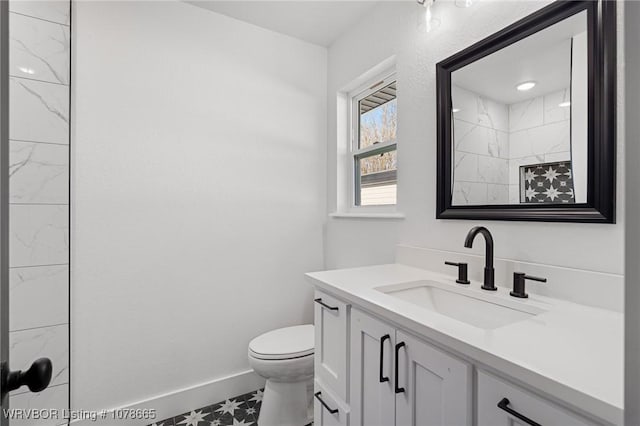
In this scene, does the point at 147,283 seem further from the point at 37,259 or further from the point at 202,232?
the point at 37,259

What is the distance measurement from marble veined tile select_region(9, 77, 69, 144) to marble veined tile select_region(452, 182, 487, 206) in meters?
1.46

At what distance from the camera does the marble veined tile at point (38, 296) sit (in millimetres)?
675

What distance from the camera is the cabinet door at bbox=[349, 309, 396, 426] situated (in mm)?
918

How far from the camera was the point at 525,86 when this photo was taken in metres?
1.12

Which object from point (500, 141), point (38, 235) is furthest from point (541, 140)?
point (38, 235)

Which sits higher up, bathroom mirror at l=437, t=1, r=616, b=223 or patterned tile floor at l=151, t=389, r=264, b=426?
bathroom mirror at l=437, t=1, r=616, b=223


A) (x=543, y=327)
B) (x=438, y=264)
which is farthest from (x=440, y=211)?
(x=543, y=327)

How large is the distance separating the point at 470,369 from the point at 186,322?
65.8 inches

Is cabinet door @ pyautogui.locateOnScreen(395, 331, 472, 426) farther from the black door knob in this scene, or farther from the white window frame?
the white window frame

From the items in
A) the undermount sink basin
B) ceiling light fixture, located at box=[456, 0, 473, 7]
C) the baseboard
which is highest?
ceiling light fixture, located at box=[456, 0, 473, 7]

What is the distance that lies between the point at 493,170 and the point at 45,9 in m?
1.72

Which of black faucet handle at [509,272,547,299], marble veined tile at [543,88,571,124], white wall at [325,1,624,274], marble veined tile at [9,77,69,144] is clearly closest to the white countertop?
black faucet handle at [509,272,547,299]

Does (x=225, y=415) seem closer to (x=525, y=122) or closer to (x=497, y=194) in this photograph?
(x=497, y=194)

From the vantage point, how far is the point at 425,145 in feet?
5.00
